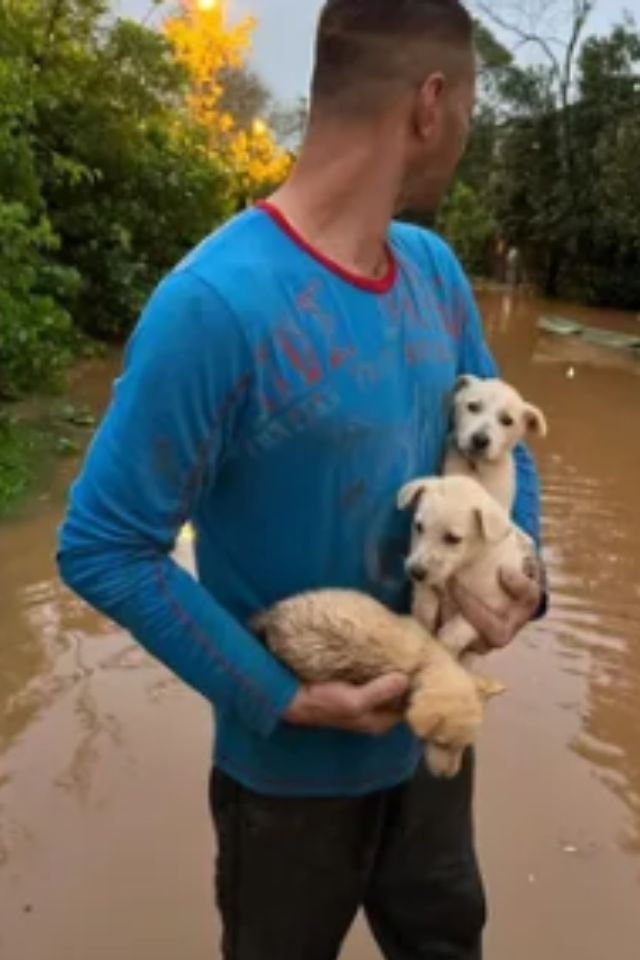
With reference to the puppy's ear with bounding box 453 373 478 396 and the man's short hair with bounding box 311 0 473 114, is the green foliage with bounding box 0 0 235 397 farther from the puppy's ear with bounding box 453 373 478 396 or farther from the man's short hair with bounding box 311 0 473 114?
the man's short hair with bounding box 311 0 473 114

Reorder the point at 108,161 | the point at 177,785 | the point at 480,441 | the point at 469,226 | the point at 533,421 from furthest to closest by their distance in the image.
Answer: the point at 469,226, the point at 108,161, the point at 177,785, the point at 533,421, the point at 480,441

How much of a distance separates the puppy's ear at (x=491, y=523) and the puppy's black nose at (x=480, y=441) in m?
0.19

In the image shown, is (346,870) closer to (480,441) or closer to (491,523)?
(491,523)

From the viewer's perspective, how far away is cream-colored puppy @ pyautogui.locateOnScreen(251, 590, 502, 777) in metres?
1.65

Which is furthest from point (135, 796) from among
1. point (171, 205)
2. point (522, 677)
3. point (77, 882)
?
point (171, 205)

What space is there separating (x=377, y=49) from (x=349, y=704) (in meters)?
0.87

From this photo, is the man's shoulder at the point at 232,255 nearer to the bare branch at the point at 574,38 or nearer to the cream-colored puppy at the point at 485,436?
the cream-colored puppy at the point at 485,436

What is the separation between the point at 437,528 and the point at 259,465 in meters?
0.31

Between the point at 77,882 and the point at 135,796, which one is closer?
the point at 77,882

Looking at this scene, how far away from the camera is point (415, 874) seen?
1.94 m

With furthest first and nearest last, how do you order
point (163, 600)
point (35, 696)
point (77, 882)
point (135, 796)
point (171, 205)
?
point (171, 205) < point (35, 696) < point (135, 796) < point (77, 882) < point (163, 600)

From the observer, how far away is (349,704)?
1624 millimetres

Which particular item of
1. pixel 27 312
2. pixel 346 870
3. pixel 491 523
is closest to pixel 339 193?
pixel 491 523

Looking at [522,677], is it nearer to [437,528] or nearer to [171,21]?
[437,528]
